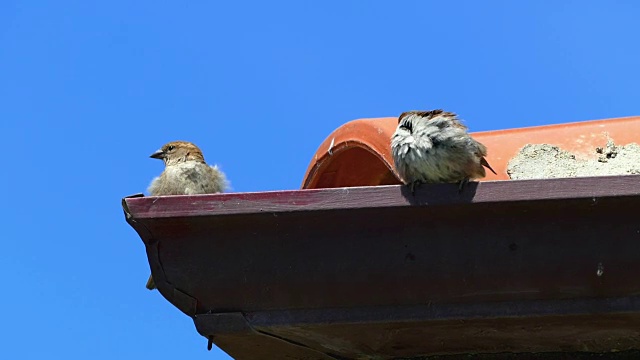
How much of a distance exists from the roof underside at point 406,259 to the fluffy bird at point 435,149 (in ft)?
1.98

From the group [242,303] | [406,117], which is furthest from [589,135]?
[242,303]

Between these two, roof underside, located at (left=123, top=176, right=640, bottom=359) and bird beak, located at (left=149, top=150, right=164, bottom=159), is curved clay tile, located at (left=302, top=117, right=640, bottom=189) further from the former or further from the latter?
bird beak, located at (left=149, top=150, right=164, bottom=159)

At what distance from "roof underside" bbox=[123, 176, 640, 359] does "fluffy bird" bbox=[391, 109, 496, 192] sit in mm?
603

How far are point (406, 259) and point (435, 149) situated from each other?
0.87 m

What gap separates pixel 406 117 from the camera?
3.23m

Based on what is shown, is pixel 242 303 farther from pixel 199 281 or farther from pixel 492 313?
pixel 492 313

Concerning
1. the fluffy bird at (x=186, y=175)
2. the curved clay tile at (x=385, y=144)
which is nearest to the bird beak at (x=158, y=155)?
the fluffy bird at (x=186, y=175)

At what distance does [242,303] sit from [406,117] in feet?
3.33

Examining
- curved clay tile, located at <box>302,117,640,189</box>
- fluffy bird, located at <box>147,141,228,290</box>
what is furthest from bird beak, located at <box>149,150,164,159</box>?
curved clay tile, located at <box>302,117,640,189</box>

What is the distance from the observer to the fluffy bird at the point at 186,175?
16.3ft

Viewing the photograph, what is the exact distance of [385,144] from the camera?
3.22m

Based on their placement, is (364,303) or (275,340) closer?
(364,303)

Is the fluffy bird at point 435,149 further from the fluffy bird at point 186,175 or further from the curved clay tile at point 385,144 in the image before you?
the fluffy bird at point 186,175

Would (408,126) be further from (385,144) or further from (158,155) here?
(158,155)
